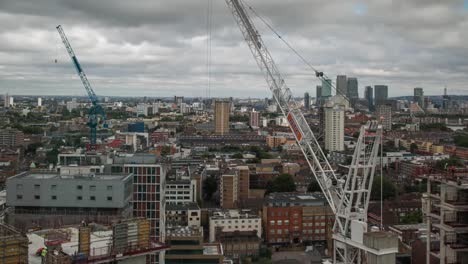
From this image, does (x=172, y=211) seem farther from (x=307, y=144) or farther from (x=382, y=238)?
(x=382, y=238)

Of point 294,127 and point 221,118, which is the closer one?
point 294,127

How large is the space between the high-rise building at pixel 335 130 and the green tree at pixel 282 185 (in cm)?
1778

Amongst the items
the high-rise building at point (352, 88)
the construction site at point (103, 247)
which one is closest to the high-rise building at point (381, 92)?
the high-rise building at point (352, 88)

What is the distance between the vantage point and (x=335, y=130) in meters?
46.7

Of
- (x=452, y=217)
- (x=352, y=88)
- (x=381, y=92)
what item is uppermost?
(x=381, y=92)

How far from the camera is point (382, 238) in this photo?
899 cm

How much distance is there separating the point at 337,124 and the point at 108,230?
131ft

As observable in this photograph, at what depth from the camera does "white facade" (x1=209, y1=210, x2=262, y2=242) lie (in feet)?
67.0

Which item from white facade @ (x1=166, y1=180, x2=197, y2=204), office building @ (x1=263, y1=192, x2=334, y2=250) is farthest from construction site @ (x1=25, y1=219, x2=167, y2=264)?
white facade @ (x1=166, y1=180, x2=197, y2=204)

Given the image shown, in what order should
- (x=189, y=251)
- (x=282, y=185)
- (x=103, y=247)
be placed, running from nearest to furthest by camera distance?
(x=103, y=247) → (x=189, y=251) → (x=282, y=185)

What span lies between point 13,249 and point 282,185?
23.4 metres

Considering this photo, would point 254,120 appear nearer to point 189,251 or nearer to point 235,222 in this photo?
point 235,222

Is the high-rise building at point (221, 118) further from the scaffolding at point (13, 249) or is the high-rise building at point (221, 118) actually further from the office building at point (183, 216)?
the scaffolding at point (13, 249)

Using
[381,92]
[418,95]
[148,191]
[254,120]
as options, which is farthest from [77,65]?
[418,95]
